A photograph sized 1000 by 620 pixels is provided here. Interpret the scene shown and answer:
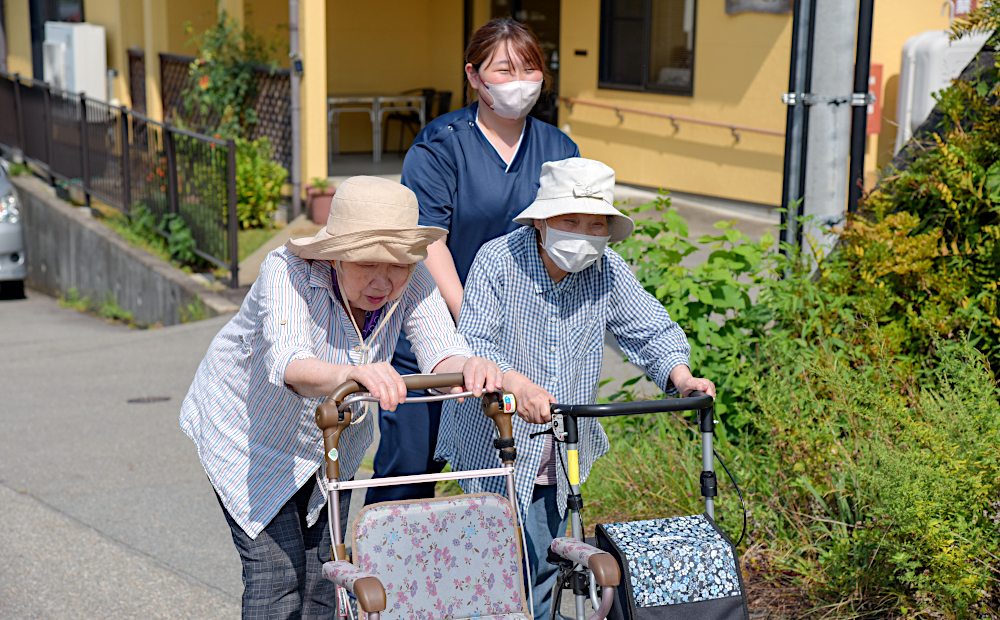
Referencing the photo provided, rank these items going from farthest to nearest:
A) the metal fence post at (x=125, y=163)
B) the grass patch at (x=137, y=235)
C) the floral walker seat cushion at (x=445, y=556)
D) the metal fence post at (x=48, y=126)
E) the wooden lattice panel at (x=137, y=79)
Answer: the wooden lattice panel at (x=137, y=79) → the metal fence post at (x=48, y=126) → the metal fence post at (x=125, y=163) → the grass patch at (x=137, y=235) → the floral walker seat cushion at (x=445, y=556)

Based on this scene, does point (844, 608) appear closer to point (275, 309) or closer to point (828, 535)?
point (828, 535)

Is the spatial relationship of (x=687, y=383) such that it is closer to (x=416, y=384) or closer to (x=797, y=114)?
(x=416, y=384)

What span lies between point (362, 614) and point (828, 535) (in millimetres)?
2021

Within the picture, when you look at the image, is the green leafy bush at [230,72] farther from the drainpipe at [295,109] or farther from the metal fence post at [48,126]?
the metal fence post at [48,126]

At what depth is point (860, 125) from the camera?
198 inches

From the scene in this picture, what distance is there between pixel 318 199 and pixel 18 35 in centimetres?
1286

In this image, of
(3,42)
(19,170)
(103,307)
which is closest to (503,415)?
(103,307)

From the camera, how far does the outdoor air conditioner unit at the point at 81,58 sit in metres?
15.5

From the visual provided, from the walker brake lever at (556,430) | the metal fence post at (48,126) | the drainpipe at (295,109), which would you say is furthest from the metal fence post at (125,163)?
the walker brake lever at (556,430)

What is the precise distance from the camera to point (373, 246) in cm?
265

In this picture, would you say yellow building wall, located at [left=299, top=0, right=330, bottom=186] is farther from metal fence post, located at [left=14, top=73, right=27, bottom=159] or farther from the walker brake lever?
the walker brake lever

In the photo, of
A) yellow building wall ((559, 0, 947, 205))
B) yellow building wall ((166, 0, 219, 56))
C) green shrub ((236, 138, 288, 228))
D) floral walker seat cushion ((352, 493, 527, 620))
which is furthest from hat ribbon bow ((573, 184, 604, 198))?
yellow building wall ((166, 0, 219, 56))

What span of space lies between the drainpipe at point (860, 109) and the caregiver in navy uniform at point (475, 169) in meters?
2.00

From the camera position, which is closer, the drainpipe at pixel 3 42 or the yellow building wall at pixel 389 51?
the yellow building wall at pixel 389 51
